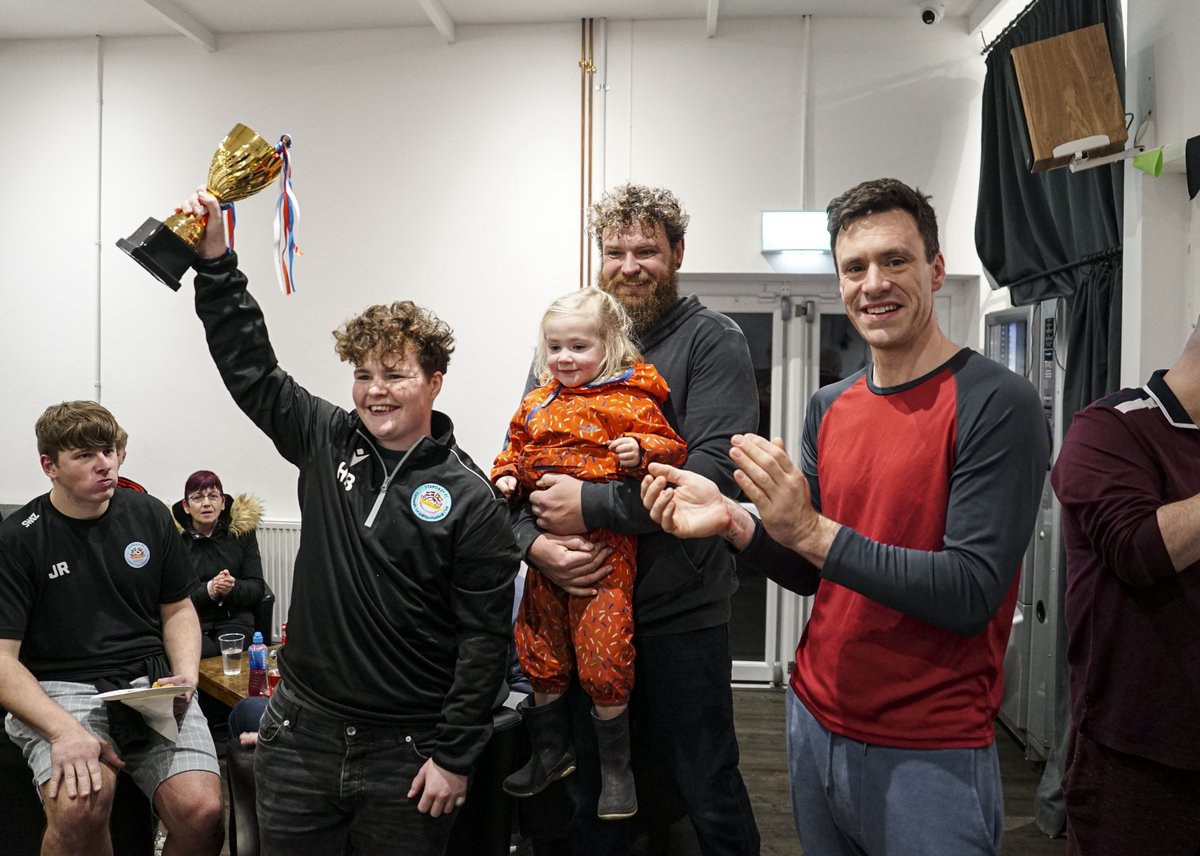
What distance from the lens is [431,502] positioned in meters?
1.97

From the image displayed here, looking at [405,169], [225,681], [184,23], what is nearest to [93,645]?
[225,681]

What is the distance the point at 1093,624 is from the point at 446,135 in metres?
4.48

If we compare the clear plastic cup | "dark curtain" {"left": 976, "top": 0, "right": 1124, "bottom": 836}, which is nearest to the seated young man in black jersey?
the clear plastic cup

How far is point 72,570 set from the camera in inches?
104

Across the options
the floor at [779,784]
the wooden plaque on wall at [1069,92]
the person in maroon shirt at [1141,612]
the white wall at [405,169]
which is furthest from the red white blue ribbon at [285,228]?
the white wall at [405,169]

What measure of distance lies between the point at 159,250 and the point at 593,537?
3.52ft

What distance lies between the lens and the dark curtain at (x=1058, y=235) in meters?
3.36

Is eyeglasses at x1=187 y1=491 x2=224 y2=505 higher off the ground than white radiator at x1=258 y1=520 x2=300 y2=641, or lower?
higher

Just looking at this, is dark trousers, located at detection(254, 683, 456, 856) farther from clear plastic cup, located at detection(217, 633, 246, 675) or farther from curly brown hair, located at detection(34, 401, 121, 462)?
clear plastic cup, located at detection(217, 633, 246, 675)

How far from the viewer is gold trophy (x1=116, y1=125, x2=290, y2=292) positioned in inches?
70.7

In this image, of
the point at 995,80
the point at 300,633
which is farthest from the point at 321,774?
the point at 995,80

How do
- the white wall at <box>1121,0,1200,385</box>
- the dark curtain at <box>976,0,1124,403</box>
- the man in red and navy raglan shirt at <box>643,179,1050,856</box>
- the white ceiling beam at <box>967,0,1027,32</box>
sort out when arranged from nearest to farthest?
1. the man in red and navy raglan shirt at <box>643,179,1050,856</box>
2. the white wall at <box>1121,0,1200,385</box>
3. the dark curtain at <box>976,0,1124,403</box>
4. the white ceiling beam at <box>967,0,1027,32</box>

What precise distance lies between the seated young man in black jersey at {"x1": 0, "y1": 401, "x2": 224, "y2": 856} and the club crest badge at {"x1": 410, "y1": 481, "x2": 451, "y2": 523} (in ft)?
3.87

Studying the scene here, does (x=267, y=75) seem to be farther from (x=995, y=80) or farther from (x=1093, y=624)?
(x=1093, y=624)
